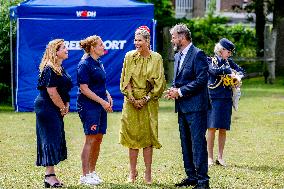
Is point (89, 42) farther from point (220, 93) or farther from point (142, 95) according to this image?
point (220, 93)

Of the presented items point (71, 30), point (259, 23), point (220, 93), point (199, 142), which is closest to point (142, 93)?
point (199, 142)

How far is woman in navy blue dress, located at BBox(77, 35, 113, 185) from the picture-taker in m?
9.52

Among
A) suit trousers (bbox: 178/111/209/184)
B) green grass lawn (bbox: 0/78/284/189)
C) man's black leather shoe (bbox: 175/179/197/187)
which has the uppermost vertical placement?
suit trousers (bbox: 178/111/209/184)

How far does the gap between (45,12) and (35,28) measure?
1.52 ft

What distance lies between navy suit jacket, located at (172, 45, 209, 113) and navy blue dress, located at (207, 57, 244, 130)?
2335 mm

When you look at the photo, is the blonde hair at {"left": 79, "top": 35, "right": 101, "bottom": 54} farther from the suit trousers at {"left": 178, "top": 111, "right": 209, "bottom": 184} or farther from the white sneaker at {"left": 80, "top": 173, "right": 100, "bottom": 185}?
the white sneaker at {"left": 80, "top": 173, "right": 100, "bottom": 185}

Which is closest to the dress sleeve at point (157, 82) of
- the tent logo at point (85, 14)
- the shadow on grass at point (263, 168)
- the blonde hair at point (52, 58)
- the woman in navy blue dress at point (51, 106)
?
the woman in navy blue dress at point (51, 106)

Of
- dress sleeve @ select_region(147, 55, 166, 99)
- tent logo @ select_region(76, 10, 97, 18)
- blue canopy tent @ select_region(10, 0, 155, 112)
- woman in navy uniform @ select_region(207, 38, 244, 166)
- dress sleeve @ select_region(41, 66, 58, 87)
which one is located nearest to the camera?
dress sleeve @ select_region(41, 66, 58, 87)

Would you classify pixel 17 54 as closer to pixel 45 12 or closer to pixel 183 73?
pixel 45 12

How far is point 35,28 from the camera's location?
65.9 feet

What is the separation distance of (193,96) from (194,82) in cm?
20

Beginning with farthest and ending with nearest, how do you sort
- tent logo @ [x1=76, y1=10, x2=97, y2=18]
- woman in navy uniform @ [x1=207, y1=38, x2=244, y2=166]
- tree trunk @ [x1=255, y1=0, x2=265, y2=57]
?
tree trunk @ [x1=255, y1=0, x2=265, y2=57] < tent logo @ [x1=76, y1=10, x2=97, y2=18] < woman in navy uniform @ [x1=207, y1=38, x2=244, y2=166]

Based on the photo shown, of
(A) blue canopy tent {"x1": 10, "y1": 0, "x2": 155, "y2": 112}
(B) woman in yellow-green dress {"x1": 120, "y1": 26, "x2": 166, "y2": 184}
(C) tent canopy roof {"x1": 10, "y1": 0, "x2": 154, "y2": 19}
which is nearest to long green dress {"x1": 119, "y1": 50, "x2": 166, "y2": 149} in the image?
(B) woman in yellow-green dress {"x1": 120, "y1": 26, "x2": 166, "y2": 184}

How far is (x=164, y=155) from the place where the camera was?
42.5 ft
